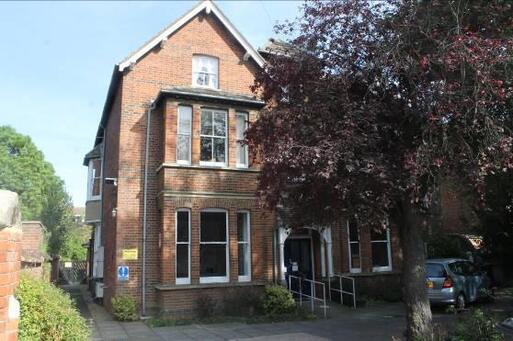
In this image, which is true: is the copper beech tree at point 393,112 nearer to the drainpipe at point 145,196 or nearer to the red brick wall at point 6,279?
the red brick wall at point 6,279

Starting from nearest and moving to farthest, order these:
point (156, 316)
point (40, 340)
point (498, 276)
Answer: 1. point (40, 340)
2. point (156, 316)
3. point (498, 276)

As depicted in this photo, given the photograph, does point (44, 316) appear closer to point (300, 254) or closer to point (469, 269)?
point (300, 254)

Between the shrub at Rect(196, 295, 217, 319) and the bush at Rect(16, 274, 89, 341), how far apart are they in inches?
338

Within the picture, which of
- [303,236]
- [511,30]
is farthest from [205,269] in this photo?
[511,30]

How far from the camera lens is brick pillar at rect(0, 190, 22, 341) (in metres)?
2.74

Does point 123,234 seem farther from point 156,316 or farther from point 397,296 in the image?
point 397,296

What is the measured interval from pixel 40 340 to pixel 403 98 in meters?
7.56

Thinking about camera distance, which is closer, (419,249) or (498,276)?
(419,249)

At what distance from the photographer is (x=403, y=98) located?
9.90 m

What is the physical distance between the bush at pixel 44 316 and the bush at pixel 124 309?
27.7 ft

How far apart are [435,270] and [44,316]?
45.4 feet

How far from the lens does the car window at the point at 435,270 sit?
17.2 metres

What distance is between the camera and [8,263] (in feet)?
9.66

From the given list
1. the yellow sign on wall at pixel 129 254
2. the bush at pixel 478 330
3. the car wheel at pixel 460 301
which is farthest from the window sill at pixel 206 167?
the bush at pixel 478 330
